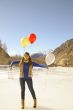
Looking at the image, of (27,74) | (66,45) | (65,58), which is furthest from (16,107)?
(66,45)

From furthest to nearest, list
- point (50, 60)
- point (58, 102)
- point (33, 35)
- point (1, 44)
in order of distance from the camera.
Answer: point (1, 44) < point (33, 35) < point (50, 60) < point (58, 102)

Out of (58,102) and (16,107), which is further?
(58,102)

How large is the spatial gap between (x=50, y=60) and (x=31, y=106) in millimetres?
2780

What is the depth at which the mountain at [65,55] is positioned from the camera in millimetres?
95113

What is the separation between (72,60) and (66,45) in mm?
23977

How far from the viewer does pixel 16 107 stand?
6.45 metres

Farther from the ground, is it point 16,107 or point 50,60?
point 50,60

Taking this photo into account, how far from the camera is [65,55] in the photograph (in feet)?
340

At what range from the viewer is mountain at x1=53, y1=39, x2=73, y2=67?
9511 centimetres

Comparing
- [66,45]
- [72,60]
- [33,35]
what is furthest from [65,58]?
[33,35]

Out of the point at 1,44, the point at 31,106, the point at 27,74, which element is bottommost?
the point at 31,106

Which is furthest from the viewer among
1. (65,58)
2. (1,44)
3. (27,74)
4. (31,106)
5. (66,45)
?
(66,45)

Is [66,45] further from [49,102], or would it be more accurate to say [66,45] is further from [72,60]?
[49,102]

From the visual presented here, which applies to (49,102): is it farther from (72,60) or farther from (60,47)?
(60,47)
